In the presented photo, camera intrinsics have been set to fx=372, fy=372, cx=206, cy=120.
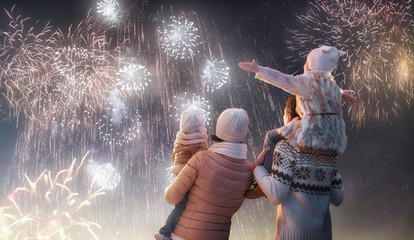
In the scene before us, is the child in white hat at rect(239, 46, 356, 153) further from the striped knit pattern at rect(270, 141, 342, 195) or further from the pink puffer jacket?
the pink puffer jacket

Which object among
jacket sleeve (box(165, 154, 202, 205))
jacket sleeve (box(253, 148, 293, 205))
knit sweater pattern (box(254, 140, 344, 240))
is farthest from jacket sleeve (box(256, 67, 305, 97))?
jacket sleeve (box(165, 154, 202, 205))

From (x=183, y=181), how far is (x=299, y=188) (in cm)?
100

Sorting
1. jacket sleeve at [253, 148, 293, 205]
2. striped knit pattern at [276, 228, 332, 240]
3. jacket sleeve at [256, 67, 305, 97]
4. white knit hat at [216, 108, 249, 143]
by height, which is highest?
jacket sleeve at [256, 67, 305, 97]

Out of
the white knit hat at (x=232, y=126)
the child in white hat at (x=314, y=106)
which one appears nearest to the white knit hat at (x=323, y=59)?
the child in white hat at (x=314, y=106)

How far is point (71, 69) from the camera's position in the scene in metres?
11.6

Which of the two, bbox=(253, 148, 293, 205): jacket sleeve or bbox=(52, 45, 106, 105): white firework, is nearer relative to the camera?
bbox=(253, 148, 293, 205): jacket sleeve

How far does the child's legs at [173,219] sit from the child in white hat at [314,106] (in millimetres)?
1095

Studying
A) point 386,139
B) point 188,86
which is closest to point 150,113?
point 188,86

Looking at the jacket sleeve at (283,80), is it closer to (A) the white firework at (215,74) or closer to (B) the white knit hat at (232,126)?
(B) the white knit hat at (232,126)

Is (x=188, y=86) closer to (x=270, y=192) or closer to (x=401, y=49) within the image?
(x=401, y=49)

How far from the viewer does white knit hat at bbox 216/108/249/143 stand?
3.27 metres

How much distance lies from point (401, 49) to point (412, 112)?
344 cm

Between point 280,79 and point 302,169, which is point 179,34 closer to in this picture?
point 280,79

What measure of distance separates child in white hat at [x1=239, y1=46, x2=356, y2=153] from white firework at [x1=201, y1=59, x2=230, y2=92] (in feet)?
29.1
